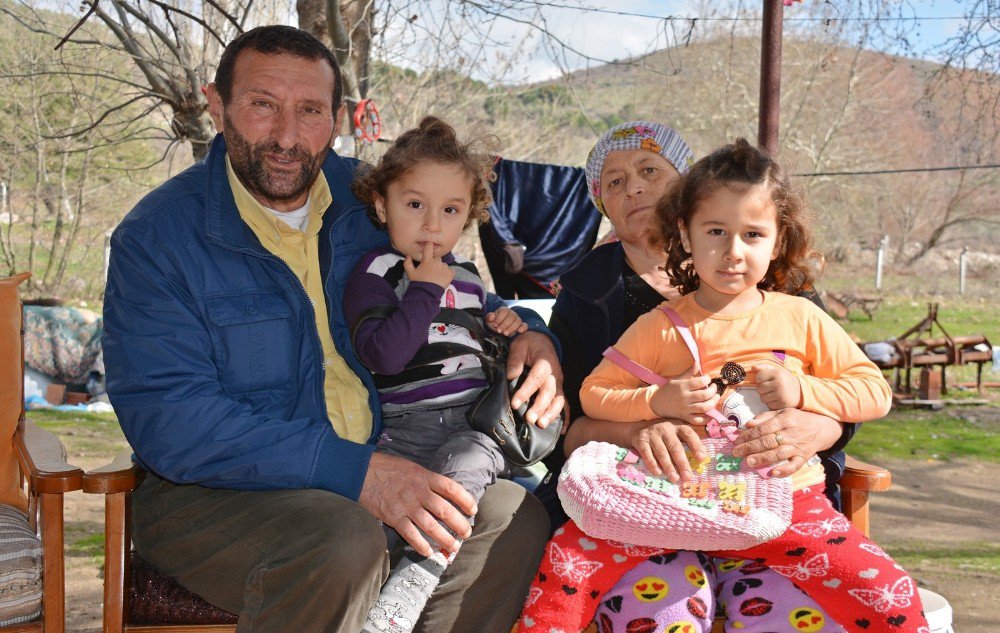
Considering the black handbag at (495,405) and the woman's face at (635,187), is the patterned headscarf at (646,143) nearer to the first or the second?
the woman's face at (635,187)

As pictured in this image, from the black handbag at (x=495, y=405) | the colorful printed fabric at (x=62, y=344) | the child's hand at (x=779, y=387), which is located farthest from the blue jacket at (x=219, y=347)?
the colorful printed fabric at (x=62, y=344)

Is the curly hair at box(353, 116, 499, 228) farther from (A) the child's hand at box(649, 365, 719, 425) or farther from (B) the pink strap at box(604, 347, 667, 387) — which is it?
(A) the child's hand at box(649, 365, 719, 425)

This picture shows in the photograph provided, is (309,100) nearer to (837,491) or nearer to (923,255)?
(837,491)

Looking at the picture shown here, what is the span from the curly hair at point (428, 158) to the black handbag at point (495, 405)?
0.36 meters

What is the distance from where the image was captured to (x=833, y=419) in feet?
7.14

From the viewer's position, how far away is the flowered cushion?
2.12 meters

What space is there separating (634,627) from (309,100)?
1566 mm

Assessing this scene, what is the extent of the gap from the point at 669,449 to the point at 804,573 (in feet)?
1.31

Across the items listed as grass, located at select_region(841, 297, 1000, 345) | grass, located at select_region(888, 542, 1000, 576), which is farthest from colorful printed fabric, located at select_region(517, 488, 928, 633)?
grass, located at select_region(841, 297, 1000, 345)

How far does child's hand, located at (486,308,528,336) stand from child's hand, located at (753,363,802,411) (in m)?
0.69

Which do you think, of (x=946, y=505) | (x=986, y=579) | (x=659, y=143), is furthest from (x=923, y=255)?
(x=659, y=143)

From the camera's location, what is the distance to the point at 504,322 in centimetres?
249

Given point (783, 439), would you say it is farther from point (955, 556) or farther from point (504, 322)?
point (955, 556)

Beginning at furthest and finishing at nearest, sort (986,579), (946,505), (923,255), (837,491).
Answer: (923,255), (946,505), (986,579), (837,491)
